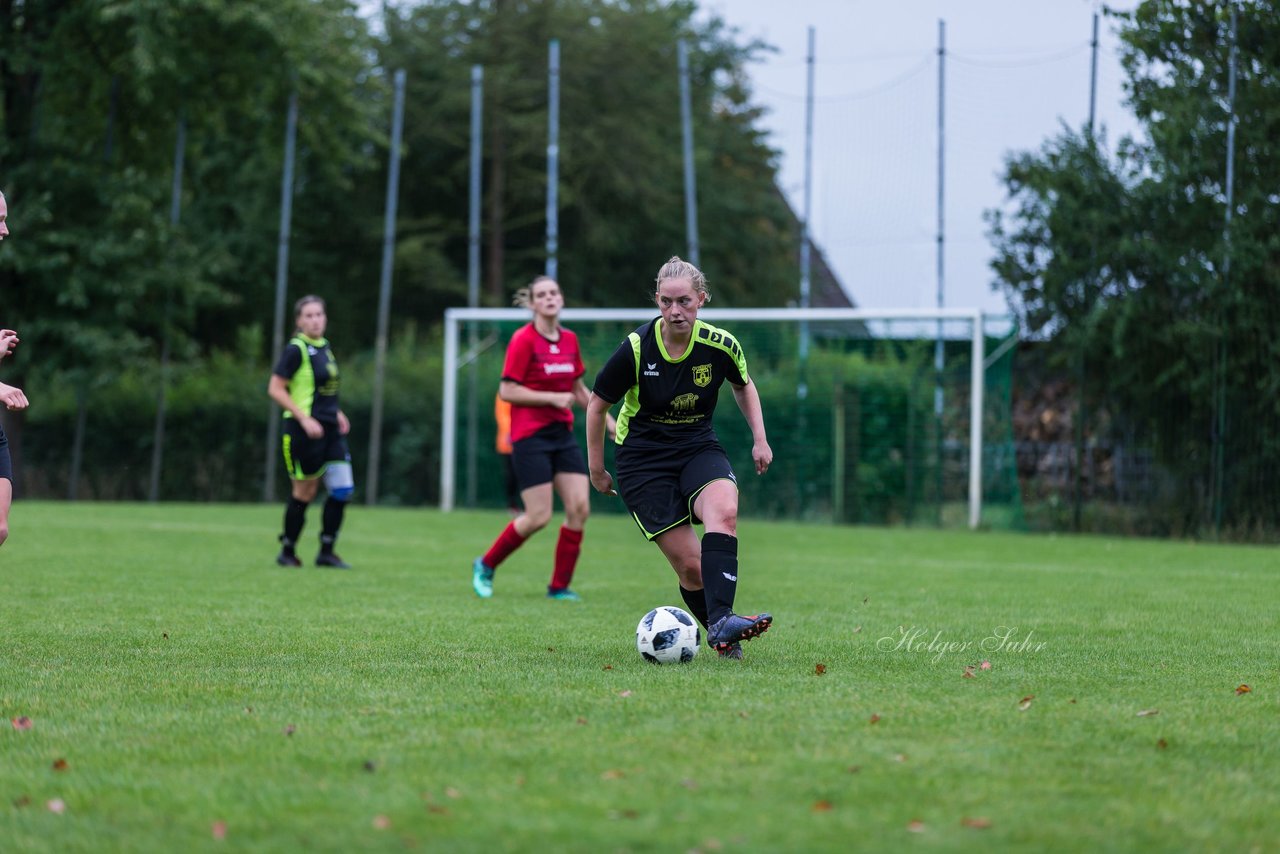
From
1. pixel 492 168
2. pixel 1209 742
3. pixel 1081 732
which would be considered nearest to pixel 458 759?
pixel 1081 732

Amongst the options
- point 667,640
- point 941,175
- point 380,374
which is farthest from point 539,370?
point 380,374

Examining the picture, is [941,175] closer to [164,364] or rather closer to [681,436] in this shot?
[164,364]

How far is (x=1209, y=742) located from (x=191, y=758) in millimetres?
2977

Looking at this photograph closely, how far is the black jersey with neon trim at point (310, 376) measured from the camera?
11.6 metres

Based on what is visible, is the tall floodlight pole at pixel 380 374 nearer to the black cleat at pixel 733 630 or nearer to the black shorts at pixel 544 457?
the black shorts at pixel 544 457

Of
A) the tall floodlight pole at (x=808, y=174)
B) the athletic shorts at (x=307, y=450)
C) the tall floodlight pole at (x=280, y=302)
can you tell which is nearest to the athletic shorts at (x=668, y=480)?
the athletic shorts at (x=307, y=450)

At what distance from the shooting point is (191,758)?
4332 millimetres

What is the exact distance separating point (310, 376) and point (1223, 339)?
1092 cm

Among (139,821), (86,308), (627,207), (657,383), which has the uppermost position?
(627,207)

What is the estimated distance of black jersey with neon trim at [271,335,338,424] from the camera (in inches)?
458

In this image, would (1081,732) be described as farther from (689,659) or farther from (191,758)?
(191,758)

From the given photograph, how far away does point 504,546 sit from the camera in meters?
9.74

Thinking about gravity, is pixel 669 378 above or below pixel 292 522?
above

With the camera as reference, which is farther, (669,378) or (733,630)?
(669,378)
